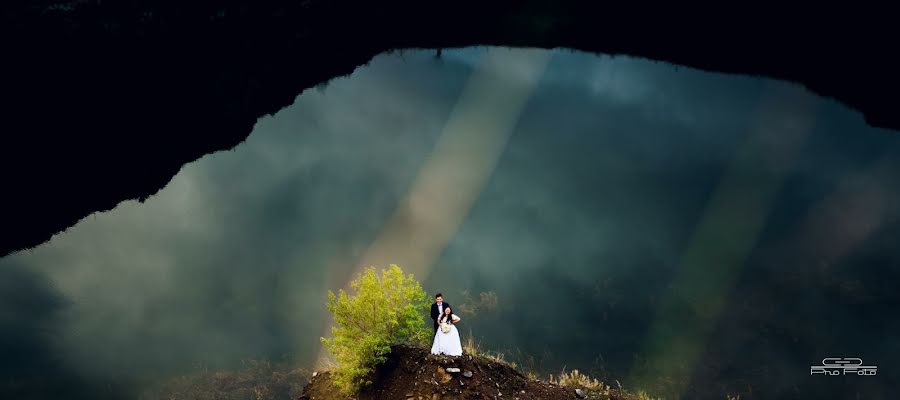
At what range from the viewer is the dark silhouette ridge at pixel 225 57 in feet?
99.2

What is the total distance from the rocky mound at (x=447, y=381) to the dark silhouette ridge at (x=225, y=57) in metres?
20.4

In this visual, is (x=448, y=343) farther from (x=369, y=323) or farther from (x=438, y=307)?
(x=369, y=323)

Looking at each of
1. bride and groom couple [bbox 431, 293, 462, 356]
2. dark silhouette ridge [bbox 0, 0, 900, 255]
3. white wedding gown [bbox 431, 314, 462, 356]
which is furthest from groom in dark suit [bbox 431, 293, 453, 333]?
dark silhouette ridge [bbox 0, 0, 900, 255]

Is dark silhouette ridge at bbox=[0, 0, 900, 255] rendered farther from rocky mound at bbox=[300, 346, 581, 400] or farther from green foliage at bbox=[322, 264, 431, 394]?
rocky mound at bbox=[300, 346, 581, 400]

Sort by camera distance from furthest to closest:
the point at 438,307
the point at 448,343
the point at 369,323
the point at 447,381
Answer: the point at 438,307 < the point at 448,343 < the point at 369,323 < the point at 447,381

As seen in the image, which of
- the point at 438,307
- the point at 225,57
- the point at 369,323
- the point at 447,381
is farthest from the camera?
the point at 225,57

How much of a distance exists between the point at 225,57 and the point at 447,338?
31.1 m

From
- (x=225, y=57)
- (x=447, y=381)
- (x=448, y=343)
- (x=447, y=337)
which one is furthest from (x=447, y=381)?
(x=225, y=57)

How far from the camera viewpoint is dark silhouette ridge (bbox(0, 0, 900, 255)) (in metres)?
30.2

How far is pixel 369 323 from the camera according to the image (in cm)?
1597

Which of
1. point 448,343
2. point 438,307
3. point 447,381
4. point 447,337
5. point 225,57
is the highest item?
point 225,57

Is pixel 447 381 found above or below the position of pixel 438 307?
below

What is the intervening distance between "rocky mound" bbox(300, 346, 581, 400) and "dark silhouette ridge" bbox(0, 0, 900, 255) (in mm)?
20352

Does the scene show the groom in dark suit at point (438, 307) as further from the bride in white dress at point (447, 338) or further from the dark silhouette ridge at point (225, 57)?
the dark silhouette ridge at point (225, 57)
